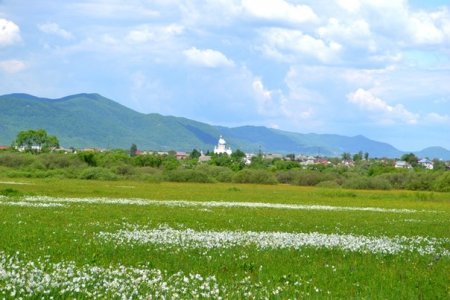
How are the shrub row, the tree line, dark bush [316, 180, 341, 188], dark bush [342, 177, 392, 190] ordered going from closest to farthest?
dark bush [342, 177, 392, 190], the shrub row, the tree line, dark bush [316, 180, 341, 188]

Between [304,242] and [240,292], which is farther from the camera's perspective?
[304,242]

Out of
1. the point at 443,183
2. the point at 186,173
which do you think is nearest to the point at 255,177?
the point at 186,173

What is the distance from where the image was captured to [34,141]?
610ft

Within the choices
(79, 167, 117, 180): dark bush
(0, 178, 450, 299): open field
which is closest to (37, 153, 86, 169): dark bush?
(79, 167, 117, 180): dark bush

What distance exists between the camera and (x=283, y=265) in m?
16.8

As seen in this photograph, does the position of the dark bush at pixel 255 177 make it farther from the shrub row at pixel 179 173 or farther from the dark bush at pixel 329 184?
the dark bush at pixel 329 184

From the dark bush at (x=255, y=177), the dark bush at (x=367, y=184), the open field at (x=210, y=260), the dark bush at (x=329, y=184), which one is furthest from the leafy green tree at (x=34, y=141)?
the open field at (x=210, y=260)

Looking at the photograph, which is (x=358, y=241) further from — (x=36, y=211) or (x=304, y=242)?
(x=36, y=211)

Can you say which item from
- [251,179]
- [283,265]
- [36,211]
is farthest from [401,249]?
[251,179]

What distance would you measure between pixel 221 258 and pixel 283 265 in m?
1.66

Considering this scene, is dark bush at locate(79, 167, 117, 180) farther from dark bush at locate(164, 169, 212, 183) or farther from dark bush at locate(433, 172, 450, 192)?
dark bush at locate(433, 172, 450, 192)

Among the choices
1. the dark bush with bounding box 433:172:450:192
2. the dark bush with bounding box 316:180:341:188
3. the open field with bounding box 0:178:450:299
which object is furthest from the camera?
the dark bush with bounding box 316:180:341:188

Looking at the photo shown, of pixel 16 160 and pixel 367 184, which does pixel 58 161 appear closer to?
pixel 16 160

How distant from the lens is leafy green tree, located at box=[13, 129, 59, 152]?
181375mm
